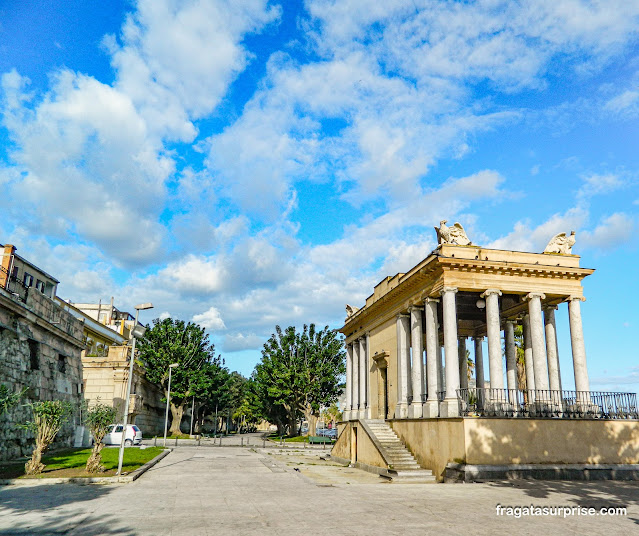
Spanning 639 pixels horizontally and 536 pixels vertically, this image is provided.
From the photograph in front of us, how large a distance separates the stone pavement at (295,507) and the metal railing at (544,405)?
110 inches

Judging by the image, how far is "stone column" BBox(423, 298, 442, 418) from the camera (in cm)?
2006

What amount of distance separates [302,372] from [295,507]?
129 ft

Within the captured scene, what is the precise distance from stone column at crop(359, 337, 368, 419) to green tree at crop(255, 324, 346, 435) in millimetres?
18528

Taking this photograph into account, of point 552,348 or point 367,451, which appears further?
point 367,451

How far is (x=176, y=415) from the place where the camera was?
50.5 metres

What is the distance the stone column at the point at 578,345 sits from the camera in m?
20.6

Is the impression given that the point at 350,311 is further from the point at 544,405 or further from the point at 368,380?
the point at 544,405

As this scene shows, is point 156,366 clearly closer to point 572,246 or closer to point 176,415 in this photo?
point 176,415

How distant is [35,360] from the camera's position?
22609 mm

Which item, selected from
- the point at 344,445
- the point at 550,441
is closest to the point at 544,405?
the point at 550,441

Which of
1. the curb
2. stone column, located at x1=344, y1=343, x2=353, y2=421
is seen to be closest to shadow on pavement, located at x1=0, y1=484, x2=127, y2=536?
the curb

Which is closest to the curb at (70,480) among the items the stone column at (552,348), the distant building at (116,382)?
the distant building at (116,382)

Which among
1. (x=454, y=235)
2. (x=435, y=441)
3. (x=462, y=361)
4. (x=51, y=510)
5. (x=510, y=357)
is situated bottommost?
(x=51, y=510)

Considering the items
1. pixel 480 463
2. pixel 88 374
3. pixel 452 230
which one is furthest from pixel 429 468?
pixel 88 374
